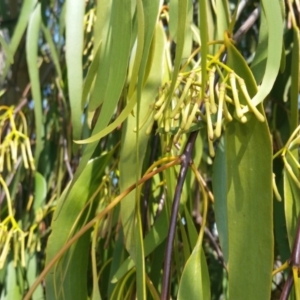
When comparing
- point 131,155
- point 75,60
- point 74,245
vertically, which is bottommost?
point 74,245

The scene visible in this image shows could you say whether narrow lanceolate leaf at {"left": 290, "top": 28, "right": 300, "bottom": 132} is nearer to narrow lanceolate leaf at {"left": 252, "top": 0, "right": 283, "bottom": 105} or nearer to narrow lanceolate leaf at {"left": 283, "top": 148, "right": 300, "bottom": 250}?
narrow lanceolate leaf at {"left": 283, "top": 148, "right": 300, "bottom": 250}

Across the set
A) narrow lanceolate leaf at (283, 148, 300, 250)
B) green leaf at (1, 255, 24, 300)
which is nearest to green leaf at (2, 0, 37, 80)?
green leaf at (1, 255, 24, 300)

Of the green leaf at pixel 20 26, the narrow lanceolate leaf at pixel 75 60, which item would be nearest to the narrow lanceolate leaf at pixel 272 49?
the narrow lanceolate leaf at pixel 75 60

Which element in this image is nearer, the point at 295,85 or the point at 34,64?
the point at 295,85

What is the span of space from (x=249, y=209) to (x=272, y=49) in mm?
132

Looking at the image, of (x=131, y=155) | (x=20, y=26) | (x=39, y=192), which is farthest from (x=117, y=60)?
(x=39, y=192)

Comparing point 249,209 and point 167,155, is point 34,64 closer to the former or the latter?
point 167,155

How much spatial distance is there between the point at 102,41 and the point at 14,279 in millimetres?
499

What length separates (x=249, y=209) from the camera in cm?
45

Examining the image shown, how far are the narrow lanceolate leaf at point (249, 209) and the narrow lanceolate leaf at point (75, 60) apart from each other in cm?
19

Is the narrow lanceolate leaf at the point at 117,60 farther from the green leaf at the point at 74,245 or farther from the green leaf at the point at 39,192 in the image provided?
the green leaf at the point at 39,192

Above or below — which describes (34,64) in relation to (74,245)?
above

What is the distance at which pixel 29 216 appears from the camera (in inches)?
40.4

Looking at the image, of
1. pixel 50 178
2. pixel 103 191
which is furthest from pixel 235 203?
pixel 50 178
